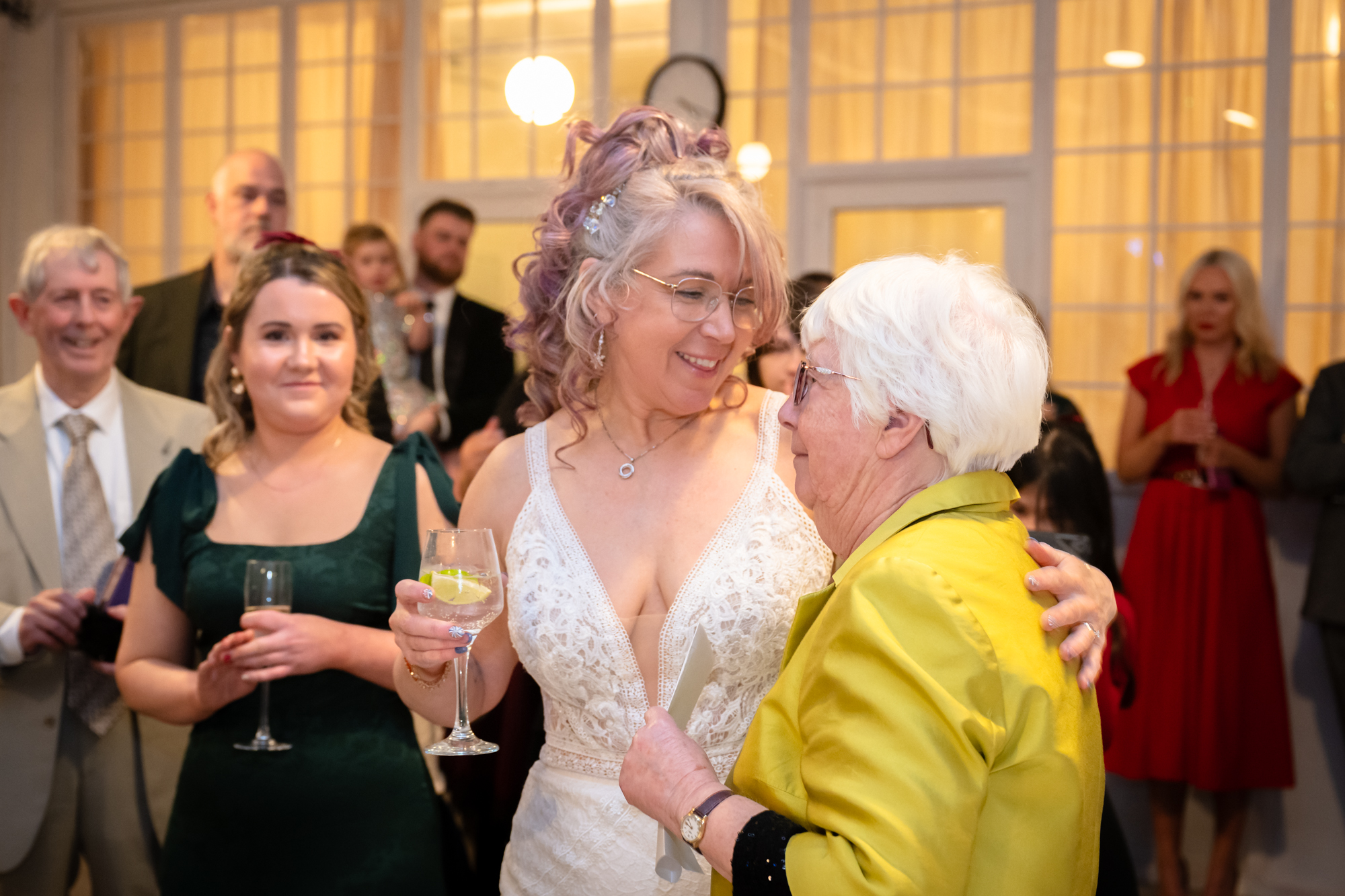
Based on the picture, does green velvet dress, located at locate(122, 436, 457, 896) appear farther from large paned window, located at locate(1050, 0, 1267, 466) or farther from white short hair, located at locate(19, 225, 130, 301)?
large paned window, located at locate(1050, 0, 1267, 466)

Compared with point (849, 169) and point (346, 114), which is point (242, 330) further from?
point (346, 114)

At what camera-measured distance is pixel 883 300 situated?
1.37 meters

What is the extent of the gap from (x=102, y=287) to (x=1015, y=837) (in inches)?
103

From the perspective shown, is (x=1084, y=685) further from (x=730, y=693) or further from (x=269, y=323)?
(x=269, y=323)

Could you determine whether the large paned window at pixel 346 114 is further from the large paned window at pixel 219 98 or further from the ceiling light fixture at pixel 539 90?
the ceiling light fixture at pixel 539 90

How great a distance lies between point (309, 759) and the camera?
2260 millimetres

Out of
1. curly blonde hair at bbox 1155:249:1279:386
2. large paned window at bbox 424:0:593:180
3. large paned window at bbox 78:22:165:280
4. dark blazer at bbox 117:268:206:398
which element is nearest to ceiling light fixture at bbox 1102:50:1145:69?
curly blonde hair at bbox 1155:249:1279:386

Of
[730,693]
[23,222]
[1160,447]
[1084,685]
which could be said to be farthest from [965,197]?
[23,222]

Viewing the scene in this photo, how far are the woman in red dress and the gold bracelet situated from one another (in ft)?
10.0

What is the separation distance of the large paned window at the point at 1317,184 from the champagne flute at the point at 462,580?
429 centimetres

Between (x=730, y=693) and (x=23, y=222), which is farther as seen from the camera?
(x=23, y=222)

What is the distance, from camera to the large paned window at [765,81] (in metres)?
5.60

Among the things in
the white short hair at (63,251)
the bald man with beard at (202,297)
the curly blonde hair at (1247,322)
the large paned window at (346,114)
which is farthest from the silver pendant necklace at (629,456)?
the large paned window at (346,114)

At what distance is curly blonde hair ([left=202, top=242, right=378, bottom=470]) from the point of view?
241cm
